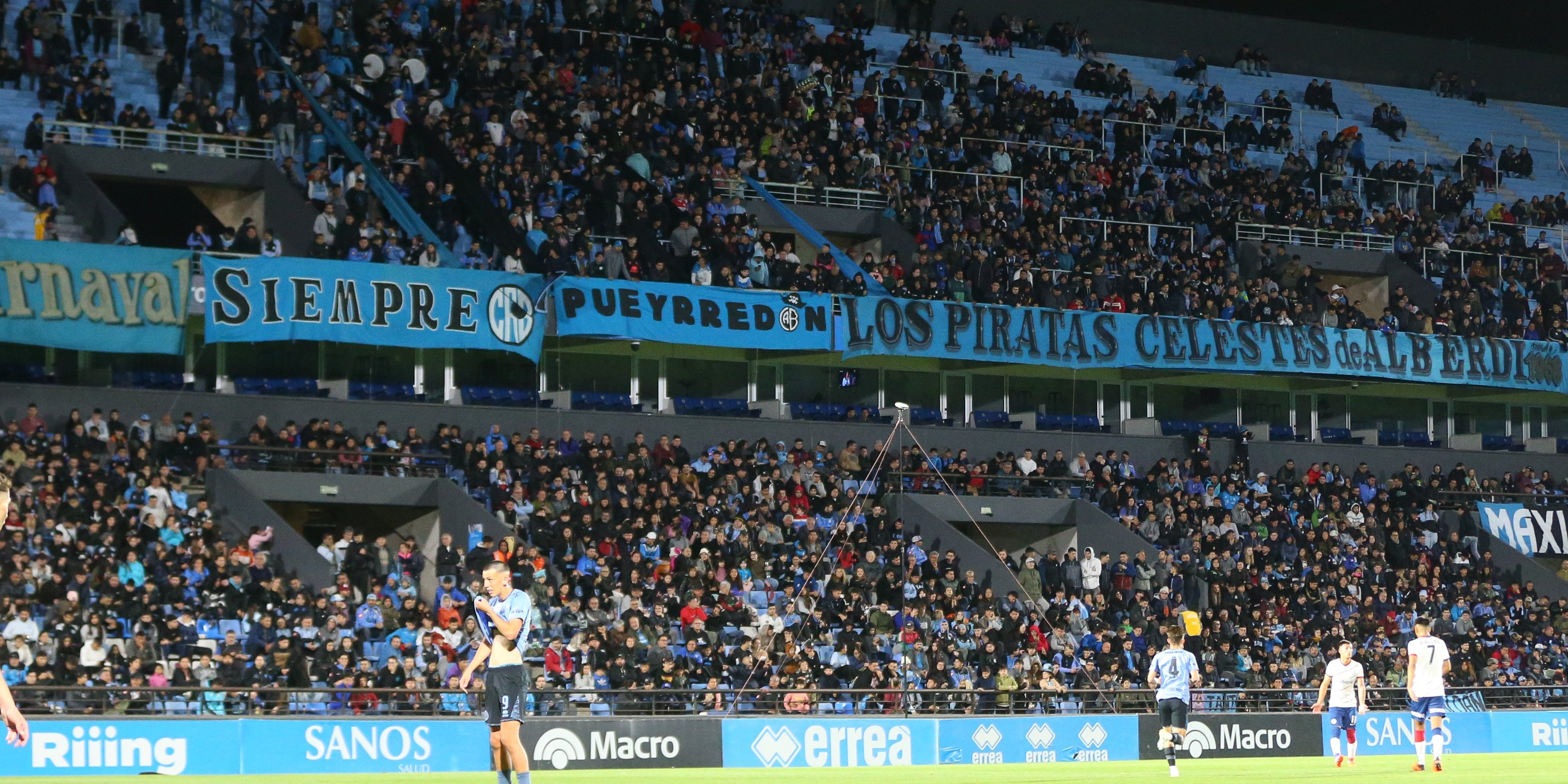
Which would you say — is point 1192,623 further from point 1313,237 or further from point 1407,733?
point 1313,237

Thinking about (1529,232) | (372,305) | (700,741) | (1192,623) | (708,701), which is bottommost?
(700,741)

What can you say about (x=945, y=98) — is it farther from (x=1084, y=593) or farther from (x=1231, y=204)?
(x=1084, y=593)

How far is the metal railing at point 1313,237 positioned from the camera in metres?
45.7

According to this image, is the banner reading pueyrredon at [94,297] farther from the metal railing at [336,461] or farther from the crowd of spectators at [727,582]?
the metal railing at [336,461]

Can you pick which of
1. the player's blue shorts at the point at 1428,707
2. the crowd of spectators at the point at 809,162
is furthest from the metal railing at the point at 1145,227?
the player's blue shorts at the point at 1428,707

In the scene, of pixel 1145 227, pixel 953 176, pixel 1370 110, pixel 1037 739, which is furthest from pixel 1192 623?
pixel 1370 110

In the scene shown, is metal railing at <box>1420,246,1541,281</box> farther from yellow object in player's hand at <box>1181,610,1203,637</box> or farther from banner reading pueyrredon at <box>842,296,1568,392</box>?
yellow object in player's hand at <box>1181,610,1203,637</box>

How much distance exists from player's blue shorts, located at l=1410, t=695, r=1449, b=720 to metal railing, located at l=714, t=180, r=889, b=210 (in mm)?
19472

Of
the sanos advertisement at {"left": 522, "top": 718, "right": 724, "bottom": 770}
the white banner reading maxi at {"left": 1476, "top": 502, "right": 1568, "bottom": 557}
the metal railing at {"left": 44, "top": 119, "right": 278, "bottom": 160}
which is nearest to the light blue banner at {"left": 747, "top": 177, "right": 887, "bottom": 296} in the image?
the metal railing at {"left": 44, "top": 119, "right": 278, "bottom": 160}

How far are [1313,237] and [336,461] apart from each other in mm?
25391

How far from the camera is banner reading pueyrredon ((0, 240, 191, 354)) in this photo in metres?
30.3

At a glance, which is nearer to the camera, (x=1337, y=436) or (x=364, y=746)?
(x=364, y=746)

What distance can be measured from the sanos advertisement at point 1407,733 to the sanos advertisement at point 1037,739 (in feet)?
13.3

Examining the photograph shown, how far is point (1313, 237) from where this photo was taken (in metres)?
46.8
